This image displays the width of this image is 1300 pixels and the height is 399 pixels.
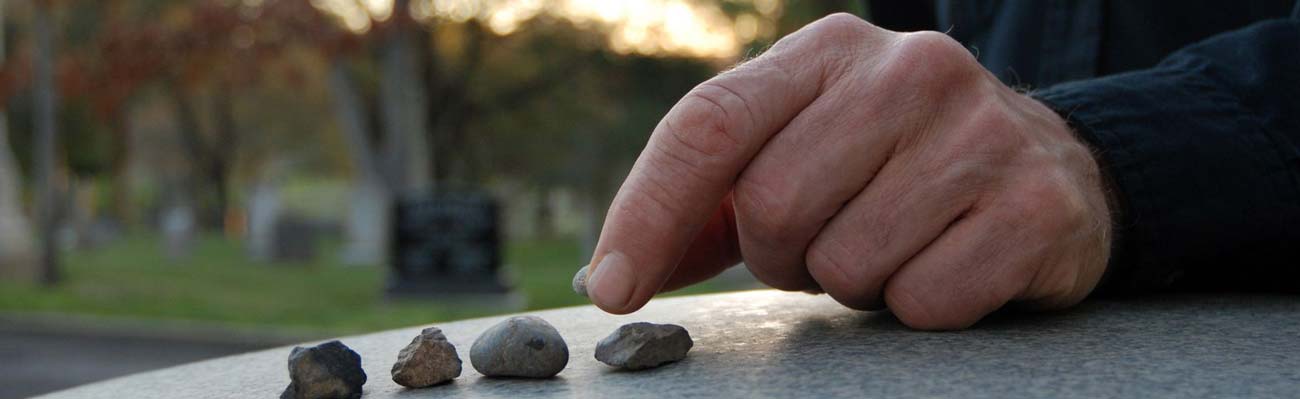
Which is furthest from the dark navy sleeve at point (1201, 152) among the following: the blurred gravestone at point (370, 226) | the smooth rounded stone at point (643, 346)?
the blurred gravestone at point (370, 226)

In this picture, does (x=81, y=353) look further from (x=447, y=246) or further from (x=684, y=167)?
(x=684, y=167)

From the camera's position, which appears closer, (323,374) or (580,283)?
(323,374)

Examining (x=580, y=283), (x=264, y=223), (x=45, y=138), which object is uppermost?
(x=45, y=138)

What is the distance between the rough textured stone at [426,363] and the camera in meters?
1.31


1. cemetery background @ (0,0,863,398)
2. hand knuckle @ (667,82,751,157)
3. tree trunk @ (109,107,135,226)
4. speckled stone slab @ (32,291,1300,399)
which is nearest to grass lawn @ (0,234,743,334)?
cemetery background @ (0,0,863,398)

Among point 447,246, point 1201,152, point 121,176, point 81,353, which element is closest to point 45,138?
point 81,353

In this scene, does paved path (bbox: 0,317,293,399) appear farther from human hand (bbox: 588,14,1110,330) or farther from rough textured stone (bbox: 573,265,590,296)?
human hand (bbox: 588,14,1110,330)

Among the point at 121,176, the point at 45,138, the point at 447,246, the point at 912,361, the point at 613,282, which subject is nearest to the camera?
the point at 912,361

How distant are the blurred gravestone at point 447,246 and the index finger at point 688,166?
1219 centimetres

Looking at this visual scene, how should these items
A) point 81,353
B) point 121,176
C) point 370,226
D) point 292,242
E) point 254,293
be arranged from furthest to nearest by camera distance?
point 121,176 < point 292,242 < point 370,226 < point 254,293 < point 81,353

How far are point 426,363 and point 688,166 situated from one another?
0.37 metres

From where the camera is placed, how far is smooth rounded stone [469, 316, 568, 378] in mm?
1296

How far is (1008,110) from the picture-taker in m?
1.40

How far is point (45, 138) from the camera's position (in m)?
17.3
